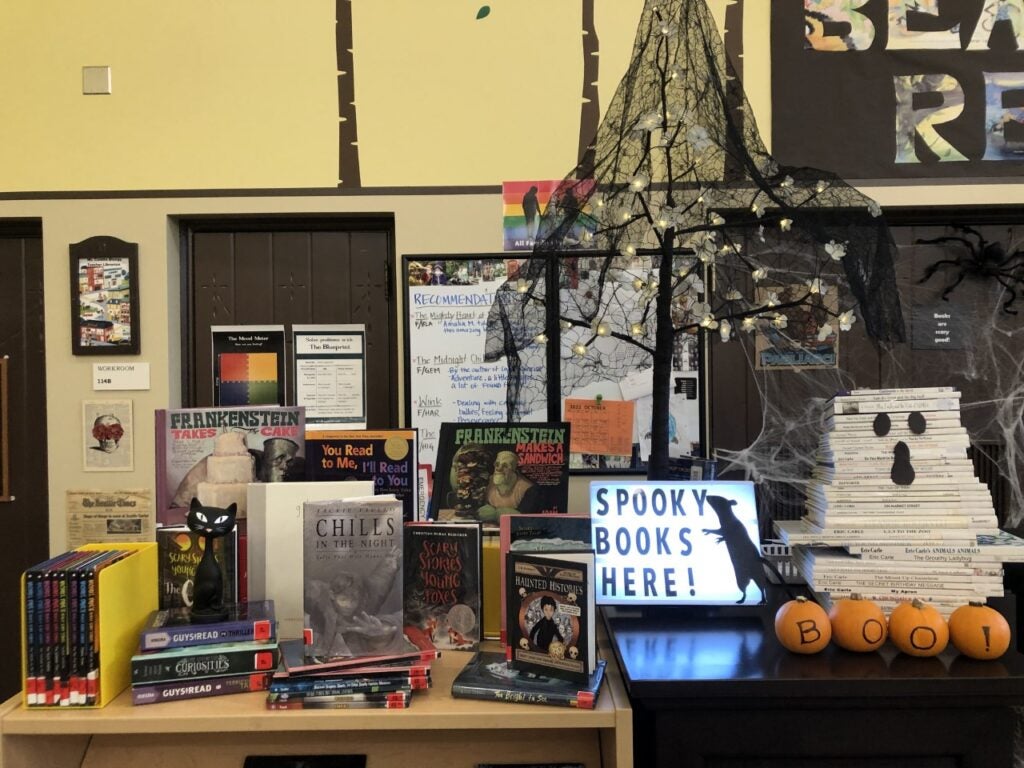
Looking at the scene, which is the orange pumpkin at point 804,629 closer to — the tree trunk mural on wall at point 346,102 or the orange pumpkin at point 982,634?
the orange pumpkin at point 982,634

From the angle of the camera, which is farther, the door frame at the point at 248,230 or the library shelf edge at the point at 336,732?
the door frame at the point at 248,230

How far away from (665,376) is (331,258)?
1.83 meters

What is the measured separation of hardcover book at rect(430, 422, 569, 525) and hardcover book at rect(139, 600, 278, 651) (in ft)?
1.39

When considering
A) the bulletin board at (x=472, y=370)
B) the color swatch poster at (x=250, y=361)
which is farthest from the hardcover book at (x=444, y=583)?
the color swatch poster at (x=250, y=361)

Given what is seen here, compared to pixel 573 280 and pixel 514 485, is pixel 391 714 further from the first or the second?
pixel 573 280

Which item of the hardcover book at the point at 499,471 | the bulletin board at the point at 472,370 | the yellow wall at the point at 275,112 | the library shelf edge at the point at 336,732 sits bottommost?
the library shelf edge at the point at 336,732

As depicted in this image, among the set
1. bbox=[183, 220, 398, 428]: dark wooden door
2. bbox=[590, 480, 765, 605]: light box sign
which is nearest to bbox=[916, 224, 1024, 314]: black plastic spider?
bbox=[590, 480, 765, 605]: light box sign

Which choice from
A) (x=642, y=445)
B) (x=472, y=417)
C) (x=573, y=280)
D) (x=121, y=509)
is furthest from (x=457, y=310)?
(x=121, y=509)

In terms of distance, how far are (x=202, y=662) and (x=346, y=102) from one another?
7.38 ft

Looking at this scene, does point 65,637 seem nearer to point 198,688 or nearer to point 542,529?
point 198,688

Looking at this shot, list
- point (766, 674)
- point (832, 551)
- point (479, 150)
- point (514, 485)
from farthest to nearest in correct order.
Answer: point (479, 150) → point (514, 485) → point (832, 551) → point (766, 674)

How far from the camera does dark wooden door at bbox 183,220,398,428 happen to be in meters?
2.88

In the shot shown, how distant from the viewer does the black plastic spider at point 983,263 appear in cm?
278

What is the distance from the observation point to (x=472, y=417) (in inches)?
109
